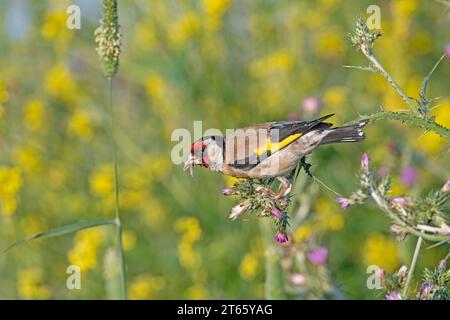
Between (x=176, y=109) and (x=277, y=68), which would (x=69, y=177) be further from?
(x=277, y=68)

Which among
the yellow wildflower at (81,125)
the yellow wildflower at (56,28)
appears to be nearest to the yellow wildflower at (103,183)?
the yellow wildflower at (81,125)

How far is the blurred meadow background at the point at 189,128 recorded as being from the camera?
3.86m

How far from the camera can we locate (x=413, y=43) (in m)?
4.65

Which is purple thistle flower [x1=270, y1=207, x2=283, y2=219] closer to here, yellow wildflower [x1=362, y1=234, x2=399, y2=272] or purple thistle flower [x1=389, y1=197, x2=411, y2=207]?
purple thistle flower [x1=389, y1=197, x2=411, y2=207]

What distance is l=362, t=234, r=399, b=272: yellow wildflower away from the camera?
12.9ft

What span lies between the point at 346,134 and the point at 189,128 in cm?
248

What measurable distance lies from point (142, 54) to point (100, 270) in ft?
4.32

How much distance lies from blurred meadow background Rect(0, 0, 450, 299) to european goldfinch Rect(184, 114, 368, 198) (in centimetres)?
134

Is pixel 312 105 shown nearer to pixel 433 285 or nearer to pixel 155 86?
pixel 155 86

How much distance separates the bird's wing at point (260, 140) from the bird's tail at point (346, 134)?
45mm

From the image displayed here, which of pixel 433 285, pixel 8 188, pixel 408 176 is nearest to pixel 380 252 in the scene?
pixel 408 176

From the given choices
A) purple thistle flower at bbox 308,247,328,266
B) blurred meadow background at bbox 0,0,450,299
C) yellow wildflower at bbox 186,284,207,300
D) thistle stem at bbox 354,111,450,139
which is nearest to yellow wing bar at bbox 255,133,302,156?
thistle stem at bbox 354,111,450,139

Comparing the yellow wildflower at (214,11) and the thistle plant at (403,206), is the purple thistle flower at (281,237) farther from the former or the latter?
the yellow wildflower at (214,11)
